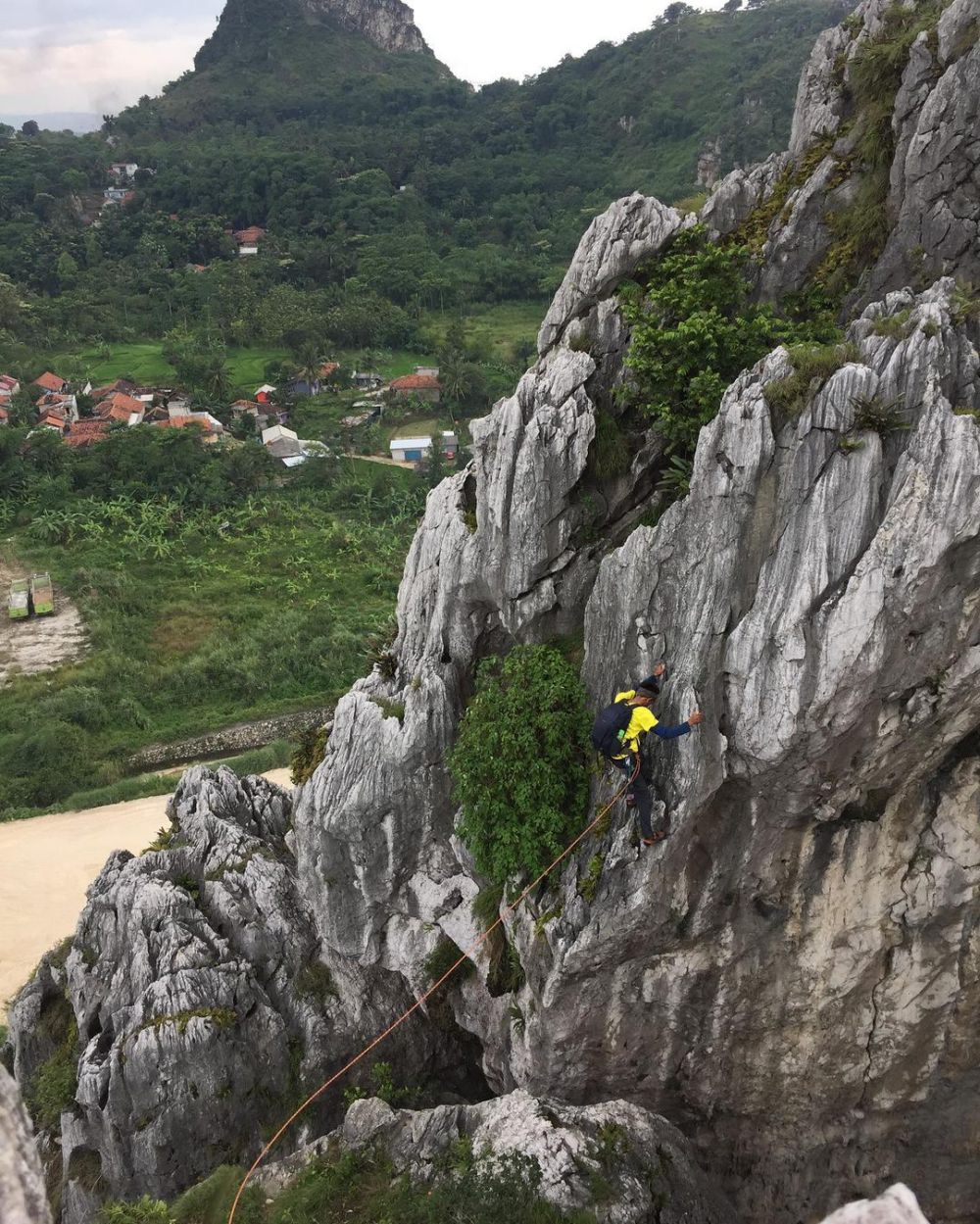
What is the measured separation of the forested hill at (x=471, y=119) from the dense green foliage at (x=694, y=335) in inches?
3647

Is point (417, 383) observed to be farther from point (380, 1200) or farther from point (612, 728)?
point (380, 1200)

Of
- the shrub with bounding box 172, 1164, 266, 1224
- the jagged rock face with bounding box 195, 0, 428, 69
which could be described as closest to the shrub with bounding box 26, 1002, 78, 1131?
the shrub with bounding box 172, 1164, 266, 1224

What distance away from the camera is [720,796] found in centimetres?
1158

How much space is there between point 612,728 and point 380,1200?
24.2 feet

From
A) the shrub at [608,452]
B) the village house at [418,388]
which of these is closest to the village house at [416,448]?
the village house at [418,388]

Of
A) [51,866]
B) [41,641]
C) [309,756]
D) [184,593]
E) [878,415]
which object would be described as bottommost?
[51,866]

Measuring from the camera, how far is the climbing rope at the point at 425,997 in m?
12.1

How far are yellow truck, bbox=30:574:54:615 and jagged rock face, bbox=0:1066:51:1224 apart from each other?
44.6 metres

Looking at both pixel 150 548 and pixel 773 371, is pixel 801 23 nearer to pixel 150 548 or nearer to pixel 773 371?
pixel 150 548

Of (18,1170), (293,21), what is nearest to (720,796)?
(18,1170)

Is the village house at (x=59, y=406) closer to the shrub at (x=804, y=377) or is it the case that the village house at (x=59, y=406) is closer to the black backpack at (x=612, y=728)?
the black backpack at (x=612, y=728)

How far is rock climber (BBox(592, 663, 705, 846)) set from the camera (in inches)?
424

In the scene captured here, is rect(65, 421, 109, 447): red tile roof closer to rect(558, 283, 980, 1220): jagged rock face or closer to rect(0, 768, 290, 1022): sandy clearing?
rect(0, 768, 290, 1022): sandy clearing

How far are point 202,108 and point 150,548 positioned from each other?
461 ft
